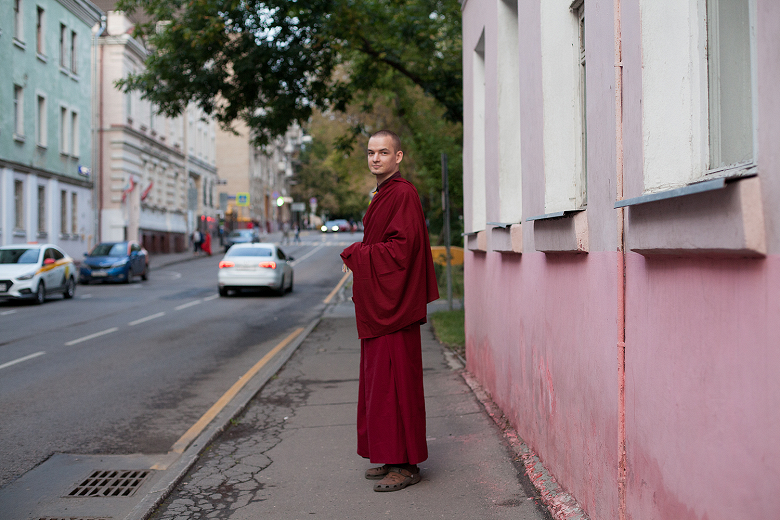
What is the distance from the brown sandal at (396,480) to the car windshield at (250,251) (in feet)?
60.4

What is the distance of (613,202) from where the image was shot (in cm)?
360

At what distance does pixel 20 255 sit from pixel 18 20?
13964 mm

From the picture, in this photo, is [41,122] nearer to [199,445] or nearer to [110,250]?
[110,250]

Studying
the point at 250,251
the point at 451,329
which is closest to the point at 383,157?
the point at 451,329

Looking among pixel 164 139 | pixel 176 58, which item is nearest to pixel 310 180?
pixel 164 139

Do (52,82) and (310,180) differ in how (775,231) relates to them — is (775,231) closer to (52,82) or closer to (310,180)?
(52,82)

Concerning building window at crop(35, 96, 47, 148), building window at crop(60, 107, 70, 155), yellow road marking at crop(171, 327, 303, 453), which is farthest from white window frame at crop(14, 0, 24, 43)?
yellow road marking at crop(171, 327, 303, 453)

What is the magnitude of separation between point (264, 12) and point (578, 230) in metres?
12.3

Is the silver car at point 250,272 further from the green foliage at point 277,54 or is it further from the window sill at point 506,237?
the window sill at point 506,237

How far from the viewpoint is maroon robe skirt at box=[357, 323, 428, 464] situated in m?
4.67

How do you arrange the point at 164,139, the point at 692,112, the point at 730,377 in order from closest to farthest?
the point at 730,377, the point at 692,112, the point at 164,139

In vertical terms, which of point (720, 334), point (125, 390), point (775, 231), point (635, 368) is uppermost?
point (775, 231)

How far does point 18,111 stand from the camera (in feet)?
102

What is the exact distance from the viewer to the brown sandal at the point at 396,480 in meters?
4.80
